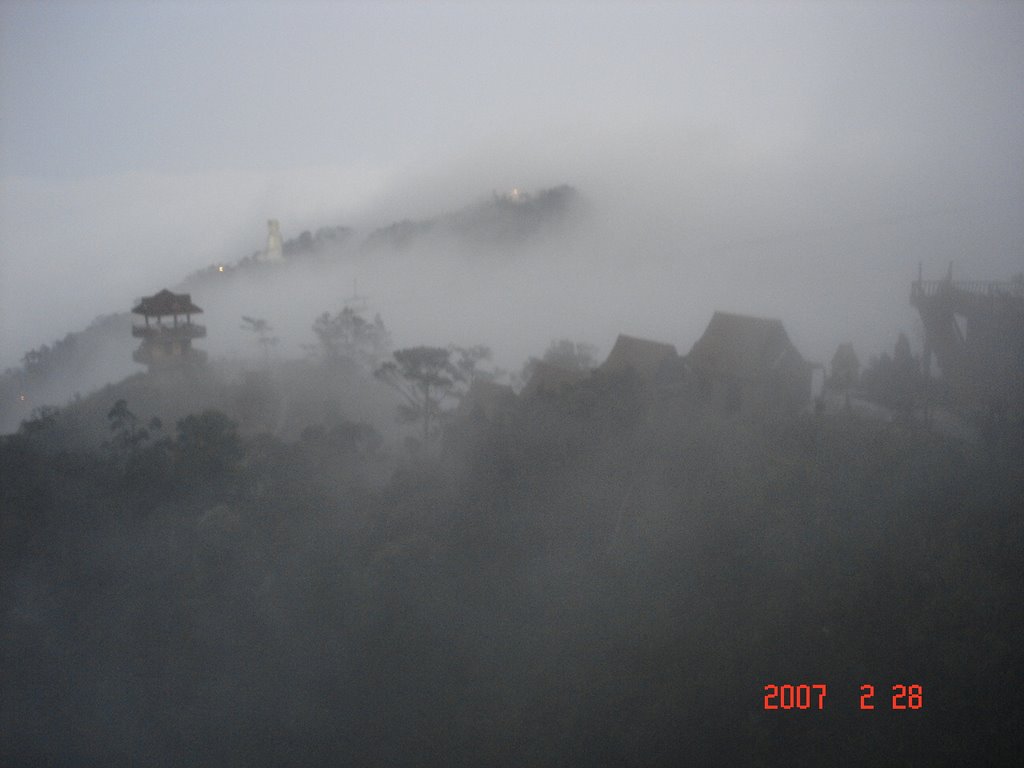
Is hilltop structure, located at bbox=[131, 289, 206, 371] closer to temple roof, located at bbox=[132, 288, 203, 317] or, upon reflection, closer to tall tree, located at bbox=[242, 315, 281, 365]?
temple roof, located at bbox=[132, 288, 203, 317]

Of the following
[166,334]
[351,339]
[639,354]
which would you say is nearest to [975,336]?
[639,354]

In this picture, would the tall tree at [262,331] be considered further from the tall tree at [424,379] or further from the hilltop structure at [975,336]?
the hilltop structure at [975,336]

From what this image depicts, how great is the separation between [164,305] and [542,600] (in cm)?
1500

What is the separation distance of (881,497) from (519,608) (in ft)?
11.1

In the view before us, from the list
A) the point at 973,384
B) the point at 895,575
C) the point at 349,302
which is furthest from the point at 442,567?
the point at 349,302

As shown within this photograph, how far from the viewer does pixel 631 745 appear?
5.93 m

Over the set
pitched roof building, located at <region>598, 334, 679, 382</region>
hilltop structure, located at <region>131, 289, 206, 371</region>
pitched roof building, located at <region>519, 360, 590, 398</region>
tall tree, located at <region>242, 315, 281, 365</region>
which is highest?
tall tree, located at <region>242, 315, 281, 365</region>

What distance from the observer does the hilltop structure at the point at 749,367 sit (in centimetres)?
1021

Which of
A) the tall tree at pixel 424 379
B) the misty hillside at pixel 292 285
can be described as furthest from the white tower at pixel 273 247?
the tall tree at pixel 424 379

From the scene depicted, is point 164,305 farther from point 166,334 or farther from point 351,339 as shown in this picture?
point 351,339

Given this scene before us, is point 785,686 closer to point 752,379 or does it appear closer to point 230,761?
point 230,761

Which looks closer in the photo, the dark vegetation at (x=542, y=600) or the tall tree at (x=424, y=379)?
the dark vegetation at (x=542, y=600)

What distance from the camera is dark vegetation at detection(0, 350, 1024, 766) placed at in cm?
600
